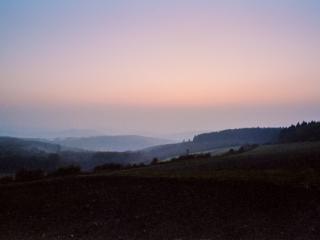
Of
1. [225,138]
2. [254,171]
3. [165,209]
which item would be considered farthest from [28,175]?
[225,138]

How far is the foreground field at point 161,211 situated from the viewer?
13703 mm

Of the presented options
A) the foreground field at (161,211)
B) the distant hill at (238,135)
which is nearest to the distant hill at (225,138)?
the distant hill at (238,135)

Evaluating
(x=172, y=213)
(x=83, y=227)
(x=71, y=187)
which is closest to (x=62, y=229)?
(x=83, y=227)

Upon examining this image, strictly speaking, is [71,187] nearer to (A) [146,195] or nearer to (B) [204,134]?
(A) [146,195]

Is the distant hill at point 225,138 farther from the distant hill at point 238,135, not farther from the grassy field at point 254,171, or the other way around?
the grassy field at point 254,171

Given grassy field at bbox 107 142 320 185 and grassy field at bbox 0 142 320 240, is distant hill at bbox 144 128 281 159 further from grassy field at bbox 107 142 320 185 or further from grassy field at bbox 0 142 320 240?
grassy field at bbox 0 142 320 240

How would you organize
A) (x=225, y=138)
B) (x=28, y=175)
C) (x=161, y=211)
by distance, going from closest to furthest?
(x=161, y=211), (x=28, y=175), (x=225, y=138)

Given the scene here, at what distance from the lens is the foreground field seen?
45.0 ft

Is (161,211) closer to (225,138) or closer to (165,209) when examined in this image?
(165,209)

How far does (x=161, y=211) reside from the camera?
15.5m

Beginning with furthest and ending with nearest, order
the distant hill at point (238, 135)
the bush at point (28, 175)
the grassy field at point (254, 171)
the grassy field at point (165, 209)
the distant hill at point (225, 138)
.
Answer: the distant hill at point (238, 135)
the distant hill at point (225, 138)
the bush at point (28, 175)
the grassy field at point (254, 171)
the grassy field at point (165, 209)

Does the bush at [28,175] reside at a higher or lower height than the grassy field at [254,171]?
lower

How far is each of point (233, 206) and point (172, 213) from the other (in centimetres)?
223

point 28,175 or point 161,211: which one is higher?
point 28,175
